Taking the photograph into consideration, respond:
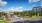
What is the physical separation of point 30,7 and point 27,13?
0.25 ft

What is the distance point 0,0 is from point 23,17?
1.04 ft

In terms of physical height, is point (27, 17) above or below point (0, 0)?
below

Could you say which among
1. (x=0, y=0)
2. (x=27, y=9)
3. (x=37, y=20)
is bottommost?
(x=37, y=20)

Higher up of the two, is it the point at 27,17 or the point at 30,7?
the point at 30,7

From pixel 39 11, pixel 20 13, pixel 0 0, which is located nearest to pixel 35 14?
pixel 39 11

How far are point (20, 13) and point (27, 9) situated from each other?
0.09 meters

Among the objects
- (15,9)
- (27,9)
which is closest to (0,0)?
(15,9)

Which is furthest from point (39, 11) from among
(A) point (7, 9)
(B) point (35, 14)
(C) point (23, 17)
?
(A) point (7, 9)

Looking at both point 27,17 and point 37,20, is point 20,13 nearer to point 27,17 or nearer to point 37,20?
point 27,17

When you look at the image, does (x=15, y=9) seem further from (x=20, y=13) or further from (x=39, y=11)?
(x=39, y=11)

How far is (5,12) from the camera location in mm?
864

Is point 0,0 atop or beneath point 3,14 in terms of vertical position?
atop

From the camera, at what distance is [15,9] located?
0.88 metres

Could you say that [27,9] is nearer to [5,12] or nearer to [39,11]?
[39,11]
